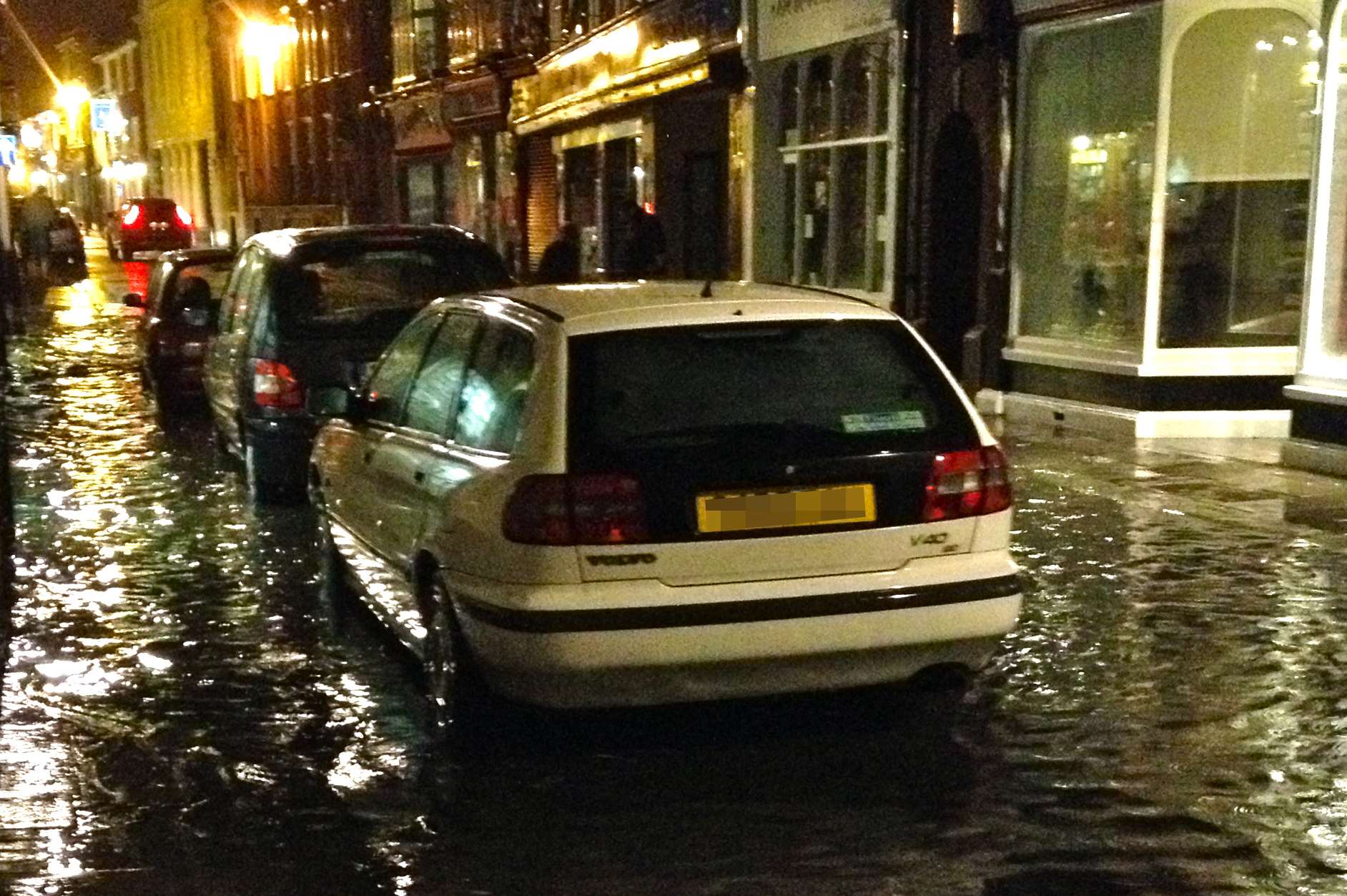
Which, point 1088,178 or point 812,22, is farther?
point 812,22

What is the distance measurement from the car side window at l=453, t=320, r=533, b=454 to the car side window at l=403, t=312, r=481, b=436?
0.32ft

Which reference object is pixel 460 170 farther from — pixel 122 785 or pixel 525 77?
pixel 122 785

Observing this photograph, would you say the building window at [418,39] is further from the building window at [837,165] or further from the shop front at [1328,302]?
the shop front at [1328,302]

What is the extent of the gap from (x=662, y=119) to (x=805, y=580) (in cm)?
1702

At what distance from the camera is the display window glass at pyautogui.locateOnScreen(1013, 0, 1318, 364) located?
1290 cm

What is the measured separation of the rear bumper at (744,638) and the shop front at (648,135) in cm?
1288

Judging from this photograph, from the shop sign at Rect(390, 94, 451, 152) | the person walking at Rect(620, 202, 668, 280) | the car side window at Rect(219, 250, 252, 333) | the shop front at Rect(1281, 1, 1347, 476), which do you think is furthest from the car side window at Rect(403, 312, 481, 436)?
the shop sign at Rect(390, 94, 451, 152)

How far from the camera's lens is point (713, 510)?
5.42 m

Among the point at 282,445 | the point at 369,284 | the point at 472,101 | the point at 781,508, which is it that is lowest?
the point at 282,445

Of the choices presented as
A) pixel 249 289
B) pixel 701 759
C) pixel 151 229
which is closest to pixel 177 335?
pixel 249 289

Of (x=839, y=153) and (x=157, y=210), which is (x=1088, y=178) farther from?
(x=157, y=210)

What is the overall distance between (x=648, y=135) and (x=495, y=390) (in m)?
16.5

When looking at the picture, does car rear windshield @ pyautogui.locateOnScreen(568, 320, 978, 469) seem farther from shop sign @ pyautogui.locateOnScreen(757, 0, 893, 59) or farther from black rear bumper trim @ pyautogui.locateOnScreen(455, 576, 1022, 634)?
shop sign @ pyautogui.locateOnScreen(757, 0, 893, 59)

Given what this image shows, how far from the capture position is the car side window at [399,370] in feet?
23.1
